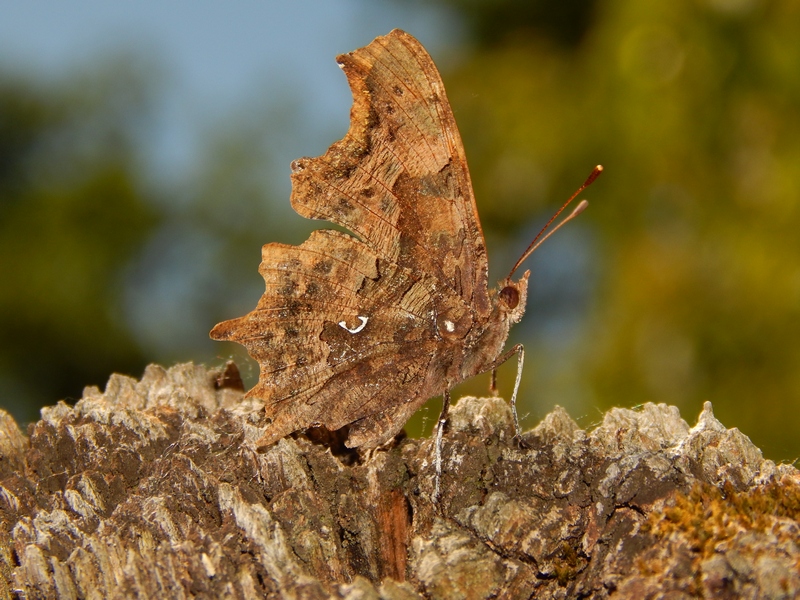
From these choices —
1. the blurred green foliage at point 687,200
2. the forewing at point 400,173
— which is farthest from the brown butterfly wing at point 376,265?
the blurred green foliage at point 687,200

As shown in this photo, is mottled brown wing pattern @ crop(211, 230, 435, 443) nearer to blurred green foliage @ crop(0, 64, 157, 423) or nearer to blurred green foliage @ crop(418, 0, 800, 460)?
blurred green foliage @ crop(418, 0, 800, 460)

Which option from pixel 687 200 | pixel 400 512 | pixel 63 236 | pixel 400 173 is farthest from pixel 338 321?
pixel 63 236

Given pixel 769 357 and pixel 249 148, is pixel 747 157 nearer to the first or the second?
pixel 769 357

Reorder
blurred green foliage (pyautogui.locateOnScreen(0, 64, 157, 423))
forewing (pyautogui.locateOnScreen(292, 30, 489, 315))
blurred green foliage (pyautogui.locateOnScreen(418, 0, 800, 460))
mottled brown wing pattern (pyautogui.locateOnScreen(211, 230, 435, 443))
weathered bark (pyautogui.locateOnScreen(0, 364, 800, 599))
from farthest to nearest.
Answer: blurred green foliage (pyautogui.locateOnScreen(0, 64, 157, 423))
blurred green foliage (pyautogui.locateOnScreen(418, 0, 800, 460))
mottled brown wing pattern (pyautogui.locateOnScreen(211, 230, 435, 443))
forewing (pyautogui.locateOnScreen(292, 30, 489, 315))
weathered bark (pyautogui.locateOnScreen(0, 364, 800, 599))

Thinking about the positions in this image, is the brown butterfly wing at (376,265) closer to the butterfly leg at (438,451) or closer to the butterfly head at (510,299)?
the butterfly head at (510,299)

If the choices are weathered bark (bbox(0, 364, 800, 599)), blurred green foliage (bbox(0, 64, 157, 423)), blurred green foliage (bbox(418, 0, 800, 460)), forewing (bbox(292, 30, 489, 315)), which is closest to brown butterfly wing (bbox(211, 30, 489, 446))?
forewing (bbox(292, 30, 489, 315))

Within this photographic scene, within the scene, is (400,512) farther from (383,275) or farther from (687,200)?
(687,200)

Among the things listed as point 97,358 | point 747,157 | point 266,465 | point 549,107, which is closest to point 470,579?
point 266,465
